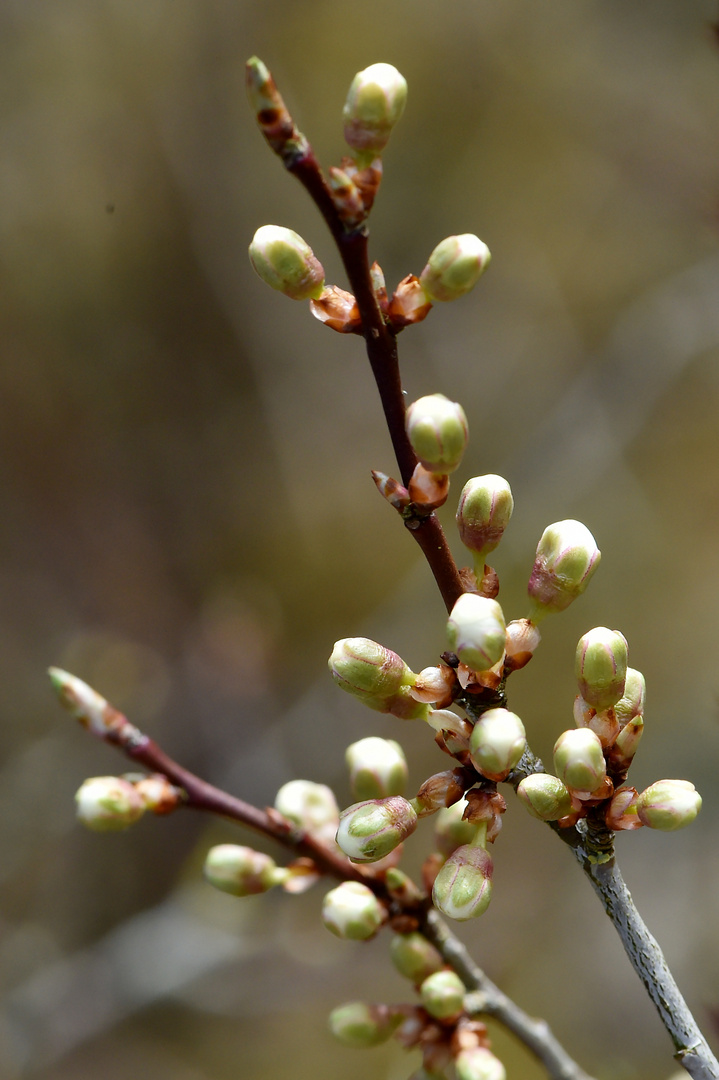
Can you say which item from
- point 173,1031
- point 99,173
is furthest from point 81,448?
point 173,1031

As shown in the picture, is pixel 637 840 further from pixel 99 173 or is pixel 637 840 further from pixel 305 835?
pixel 99 173

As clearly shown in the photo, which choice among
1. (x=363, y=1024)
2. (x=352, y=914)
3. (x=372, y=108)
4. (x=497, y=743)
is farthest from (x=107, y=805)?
(x=372, y=108)

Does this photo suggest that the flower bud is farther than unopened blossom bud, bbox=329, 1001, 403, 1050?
No

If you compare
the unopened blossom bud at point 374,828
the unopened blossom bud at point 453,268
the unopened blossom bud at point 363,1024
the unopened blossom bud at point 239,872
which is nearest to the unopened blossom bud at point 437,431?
the unopened blossom bud at point 453,268

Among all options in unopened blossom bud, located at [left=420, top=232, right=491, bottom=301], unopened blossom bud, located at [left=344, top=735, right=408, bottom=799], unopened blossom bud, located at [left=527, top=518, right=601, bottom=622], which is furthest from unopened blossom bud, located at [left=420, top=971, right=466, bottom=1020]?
unopened blossom bud, located at [left=420, top=232, right=491, bottom=301]

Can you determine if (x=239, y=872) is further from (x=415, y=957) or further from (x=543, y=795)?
(x=543, y=795)

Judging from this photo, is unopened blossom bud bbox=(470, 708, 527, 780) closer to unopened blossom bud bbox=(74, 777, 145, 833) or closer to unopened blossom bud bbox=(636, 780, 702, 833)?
unopened blossom bud bbox=(636, 780, 702, 833)
